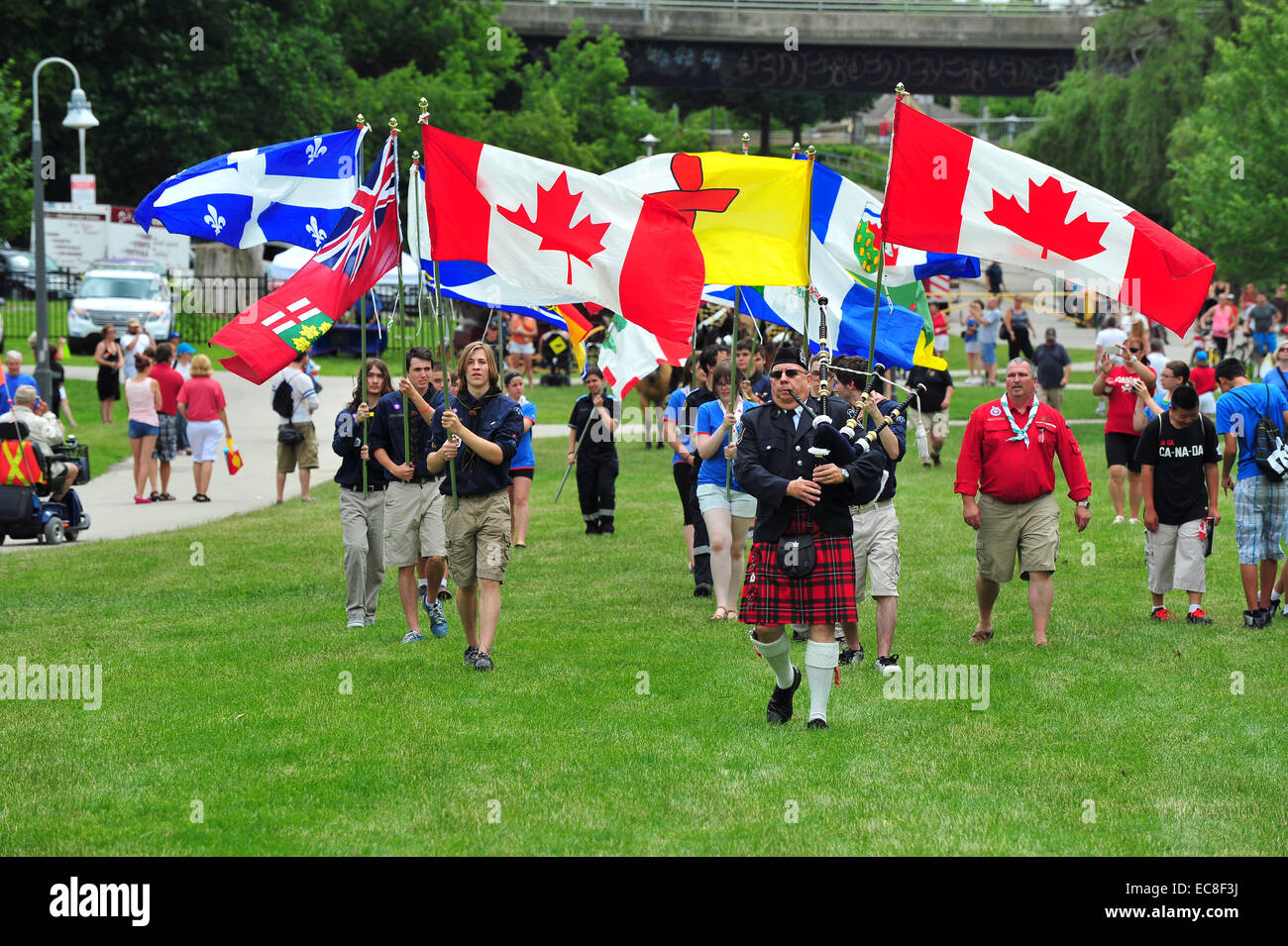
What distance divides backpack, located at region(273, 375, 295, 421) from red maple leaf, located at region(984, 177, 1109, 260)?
1104 cm

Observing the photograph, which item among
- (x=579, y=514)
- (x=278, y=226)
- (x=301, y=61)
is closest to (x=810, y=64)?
(x=301, y=61)

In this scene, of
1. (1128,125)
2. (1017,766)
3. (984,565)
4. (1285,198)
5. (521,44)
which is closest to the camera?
(1017,766)

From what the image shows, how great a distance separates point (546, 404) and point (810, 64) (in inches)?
1187

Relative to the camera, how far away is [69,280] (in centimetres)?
4478

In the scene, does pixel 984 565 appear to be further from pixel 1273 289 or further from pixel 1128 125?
pixel 1128 125

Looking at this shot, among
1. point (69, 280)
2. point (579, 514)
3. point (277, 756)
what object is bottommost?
point (69, 280)

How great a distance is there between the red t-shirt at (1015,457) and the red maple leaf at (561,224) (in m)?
2.88

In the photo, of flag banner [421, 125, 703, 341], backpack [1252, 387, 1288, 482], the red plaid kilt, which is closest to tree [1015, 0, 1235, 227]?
backpack [1252, 387, 1288, 482]

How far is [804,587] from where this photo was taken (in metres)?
8.72

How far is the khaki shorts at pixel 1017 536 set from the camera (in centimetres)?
1105

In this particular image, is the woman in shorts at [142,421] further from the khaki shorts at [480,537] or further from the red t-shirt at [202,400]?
the khaki shorts at [480,537]

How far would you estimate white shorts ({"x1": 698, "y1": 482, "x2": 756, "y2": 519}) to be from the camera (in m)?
12.0

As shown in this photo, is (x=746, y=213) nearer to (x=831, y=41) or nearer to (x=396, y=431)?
(x=396, y=431)

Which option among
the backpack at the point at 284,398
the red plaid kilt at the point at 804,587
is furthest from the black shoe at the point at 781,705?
the backpack at the point at 284,398
